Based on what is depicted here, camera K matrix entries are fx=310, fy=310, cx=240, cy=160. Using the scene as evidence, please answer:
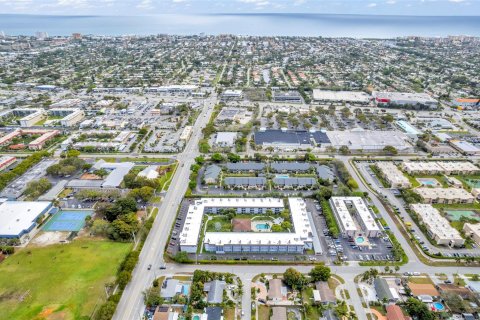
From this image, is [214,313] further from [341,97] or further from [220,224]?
[341,97]

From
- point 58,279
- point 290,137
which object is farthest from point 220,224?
point 290,137

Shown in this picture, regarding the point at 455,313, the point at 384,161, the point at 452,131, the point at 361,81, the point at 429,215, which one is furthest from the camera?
the point at 361,81

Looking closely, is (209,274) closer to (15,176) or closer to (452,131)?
(15,176)

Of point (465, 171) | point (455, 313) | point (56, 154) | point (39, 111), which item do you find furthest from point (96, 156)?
point (465, 171)

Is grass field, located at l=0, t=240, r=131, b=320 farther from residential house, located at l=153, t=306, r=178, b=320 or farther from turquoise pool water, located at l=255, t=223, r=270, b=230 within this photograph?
turquoise pool water, located at l=255, t=223, r=270, b=230

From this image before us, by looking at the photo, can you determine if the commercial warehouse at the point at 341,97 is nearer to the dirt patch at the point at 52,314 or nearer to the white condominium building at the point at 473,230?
the white condominium building at the point at 473,230

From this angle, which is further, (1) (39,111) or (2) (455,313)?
(1) (39,111)

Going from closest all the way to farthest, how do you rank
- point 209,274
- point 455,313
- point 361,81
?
point 455,313 < point 209,274 < point 361,81
